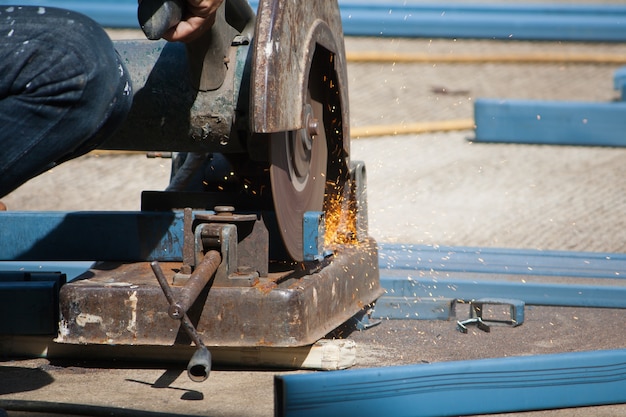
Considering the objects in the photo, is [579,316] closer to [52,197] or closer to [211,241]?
[211,241]

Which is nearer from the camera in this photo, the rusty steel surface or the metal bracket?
the rusty steel surface

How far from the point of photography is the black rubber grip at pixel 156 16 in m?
2.23

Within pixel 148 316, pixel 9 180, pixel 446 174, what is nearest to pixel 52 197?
pixel 446 174

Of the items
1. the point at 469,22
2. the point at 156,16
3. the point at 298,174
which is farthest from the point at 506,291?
the point at 469,22

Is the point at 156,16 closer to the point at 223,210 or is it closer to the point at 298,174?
the point at 223,210

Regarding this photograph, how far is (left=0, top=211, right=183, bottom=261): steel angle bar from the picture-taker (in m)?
2.78

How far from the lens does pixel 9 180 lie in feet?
6.27

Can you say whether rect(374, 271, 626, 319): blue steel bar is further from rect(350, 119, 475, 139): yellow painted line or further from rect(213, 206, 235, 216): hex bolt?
rect(350, 119, 475, 139): yellow painted line

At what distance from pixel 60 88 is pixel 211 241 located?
29.0 inches

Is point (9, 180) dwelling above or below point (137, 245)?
above

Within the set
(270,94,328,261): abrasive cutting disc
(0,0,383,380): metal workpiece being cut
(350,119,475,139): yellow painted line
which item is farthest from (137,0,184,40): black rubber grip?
(350,119,475,139): yellow painted line

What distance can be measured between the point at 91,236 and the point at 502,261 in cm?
165

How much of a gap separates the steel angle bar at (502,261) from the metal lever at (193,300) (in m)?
1.36

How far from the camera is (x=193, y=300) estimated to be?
2.32m
